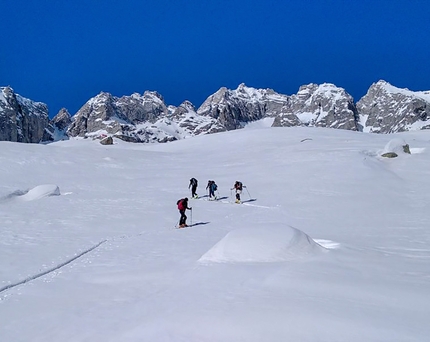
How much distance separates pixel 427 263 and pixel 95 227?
12.4 meters

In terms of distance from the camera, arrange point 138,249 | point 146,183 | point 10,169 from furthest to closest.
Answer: point 10,169
point 146,183
point 138,249

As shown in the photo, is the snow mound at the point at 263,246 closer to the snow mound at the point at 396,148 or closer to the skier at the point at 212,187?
the skier at the point at 212,187

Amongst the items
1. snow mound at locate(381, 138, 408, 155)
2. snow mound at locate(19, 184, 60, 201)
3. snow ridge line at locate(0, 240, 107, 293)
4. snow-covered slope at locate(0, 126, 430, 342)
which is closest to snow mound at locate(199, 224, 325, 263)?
snow-covered slope at locate(0, 126, 430, 342)

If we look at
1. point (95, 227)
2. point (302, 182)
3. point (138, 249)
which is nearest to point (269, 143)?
point (302, 182)

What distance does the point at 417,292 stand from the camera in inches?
286

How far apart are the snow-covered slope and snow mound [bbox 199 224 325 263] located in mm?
32

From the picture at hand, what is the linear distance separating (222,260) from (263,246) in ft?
3.49

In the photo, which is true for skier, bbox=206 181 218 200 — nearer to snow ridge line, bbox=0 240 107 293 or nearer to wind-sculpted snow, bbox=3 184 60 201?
wind-sculpted snow, bbox=3 184 60 201

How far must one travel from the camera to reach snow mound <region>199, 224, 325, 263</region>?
32.2 feet

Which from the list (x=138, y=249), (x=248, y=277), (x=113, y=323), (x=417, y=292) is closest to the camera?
(x=113, y=323)

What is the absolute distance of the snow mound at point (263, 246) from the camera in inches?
386

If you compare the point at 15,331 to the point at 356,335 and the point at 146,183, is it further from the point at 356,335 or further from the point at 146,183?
the point at 146,183

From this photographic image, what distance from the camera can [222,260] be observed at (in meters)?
9.97

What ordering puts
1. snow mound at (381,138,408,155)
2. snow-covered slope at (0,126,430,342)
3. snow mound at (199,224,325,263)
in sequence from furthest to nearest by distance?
snow mound at (381,138,408,155) < snow mound at (199,224,325,263) < snow-covered slope at (0,126,430,342)
